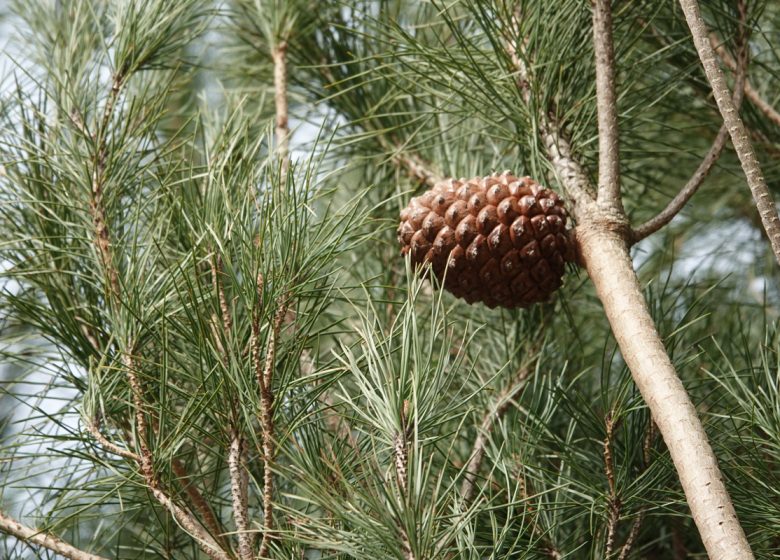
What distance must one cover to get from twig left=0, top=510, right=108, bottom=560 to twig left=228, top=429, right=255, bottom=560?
10 cm

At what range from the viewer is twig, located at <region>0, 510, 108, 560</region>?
2.15ft

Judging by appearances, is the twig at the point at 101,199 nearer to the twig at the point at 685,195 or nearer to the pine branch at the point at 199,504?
the pine branch at the point at 199,504

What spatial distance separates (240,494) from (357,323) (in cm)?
46

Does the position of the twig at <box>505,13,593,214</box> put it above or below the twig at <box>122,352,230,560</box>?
above

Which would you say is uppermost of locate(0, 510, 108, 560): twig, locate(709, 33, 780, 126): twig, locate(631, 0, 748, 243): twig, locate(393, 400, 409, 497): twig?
locate(709, 33, 780, 126): twig

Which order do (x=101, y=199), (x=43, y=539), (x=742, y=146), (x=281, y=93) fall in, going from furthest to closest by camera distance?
1. (x=281, y=93)
2. (x=101, y=199)
3. (x=43, y=539)
4. (x=742, y=146)

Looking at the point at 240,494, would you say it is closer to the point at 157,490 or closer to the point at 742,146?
the point at 157,490

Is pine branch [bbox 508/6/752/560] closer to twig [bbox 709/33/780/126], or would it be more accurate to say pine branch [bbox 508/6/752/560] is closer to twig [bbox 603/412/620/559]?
twig [bbox 603/412/620/559]

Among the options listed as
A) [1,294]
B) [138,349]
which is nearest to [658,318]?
[138,349]

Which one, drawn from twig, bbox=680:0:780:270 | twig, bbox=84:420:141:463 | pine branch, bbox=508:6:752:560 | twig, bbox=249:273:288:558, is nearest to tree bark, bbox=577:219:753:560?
pine branch, bbox=508:6:752:560

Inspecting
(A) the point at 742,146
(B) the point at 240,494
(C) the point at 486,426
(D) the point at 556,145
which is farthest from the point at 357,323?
(A) the point at 742,146

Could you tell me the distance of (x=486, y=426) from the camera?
0.89 metres

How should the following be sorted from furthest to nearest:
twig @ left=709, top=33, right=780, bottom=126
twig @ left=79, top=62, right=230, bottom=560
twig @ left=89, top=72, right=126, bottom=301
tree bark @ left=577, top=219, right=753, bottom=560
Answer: twig @ left=709, top=33, right=780, bottom=126
twig @ left=89, top=72, right=126, bottom=301
twig @ left=79, top=62, right=230, bottom=560
tree bark @ left=577, top=219, right=753, bottom=560

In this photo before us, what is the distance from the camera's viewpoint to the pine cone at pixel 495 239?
28.7 inches
